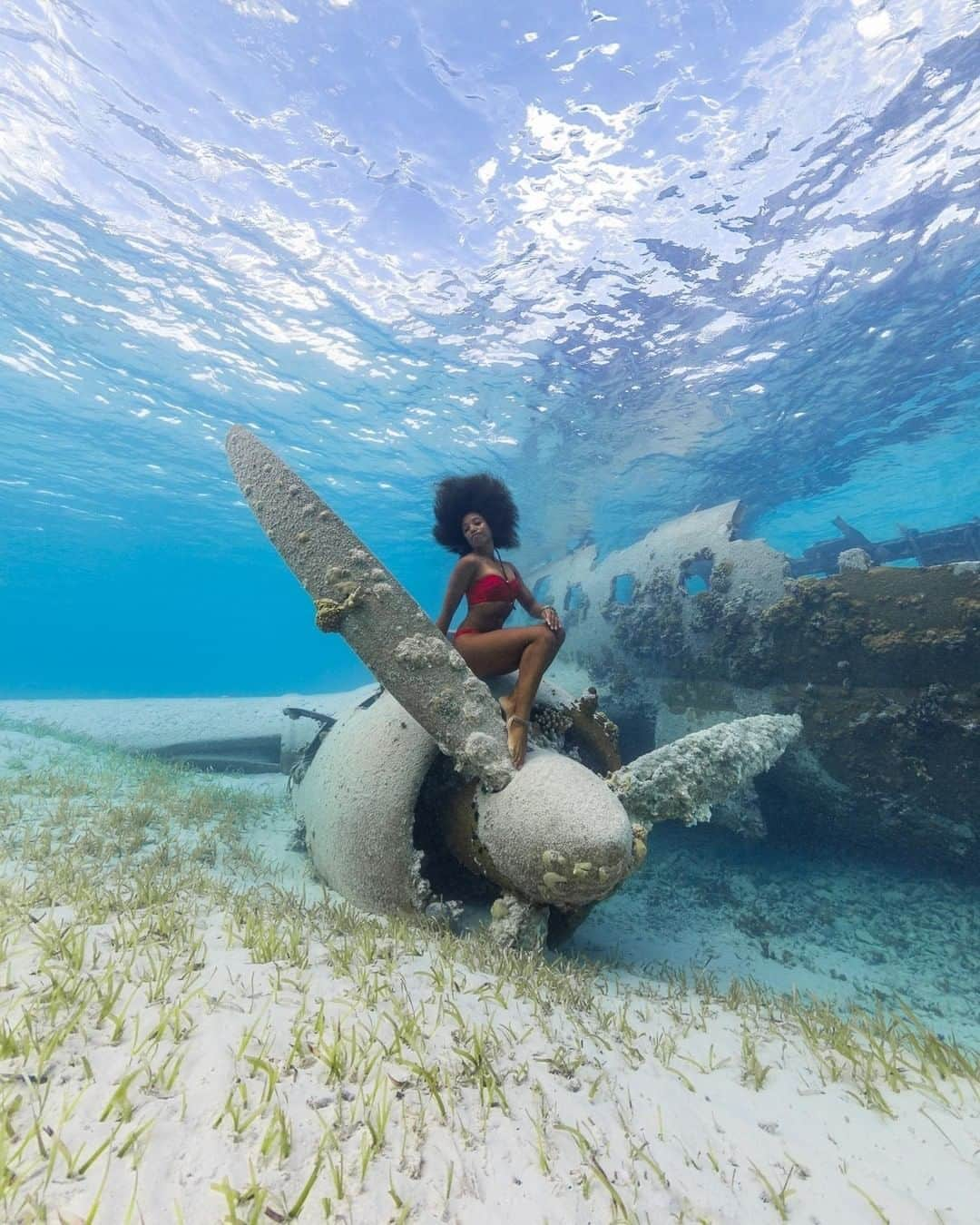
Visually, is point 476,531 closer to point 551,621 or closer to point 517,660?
point 551,621

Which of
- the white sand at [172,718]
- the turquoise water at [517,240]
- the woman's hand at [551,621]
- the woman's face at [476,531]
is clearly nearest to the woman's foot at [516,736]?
the woman's hand at [551,621]

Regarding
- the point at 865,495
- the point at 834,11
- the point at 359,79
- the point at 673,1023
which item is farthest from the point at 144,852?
the point at 865,495

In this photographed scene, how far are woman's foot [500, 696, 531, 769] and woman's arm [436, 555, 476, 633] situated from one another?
0.90 m

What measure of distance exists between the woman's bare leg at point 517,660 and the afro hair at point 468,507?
0.96m

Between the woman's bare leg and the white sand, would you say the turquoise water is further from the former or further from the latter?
the white sand

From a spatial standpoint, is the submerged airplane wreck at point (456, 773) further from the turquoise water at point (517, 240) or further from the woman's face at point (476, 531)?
the turquoise water at point (517, 240)

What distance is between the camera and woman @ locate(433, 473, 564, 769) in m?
3.99

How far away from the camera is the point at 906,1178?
1.91 meters

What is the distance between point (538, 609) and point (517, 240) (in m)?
9.31

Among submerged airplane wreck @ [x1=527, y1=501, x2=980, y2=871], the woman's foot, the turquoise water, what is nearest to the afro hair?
the woman's foot

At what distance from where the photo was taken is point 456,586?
4426mm

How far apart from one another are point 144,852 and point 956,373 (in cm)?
1978

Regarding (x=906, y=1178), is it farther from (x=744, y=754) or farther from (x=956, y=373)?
(x=956, y=373)

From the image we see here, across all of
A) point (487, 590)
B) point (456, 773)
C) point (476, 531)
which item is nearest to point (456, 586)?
point (487, 590)
